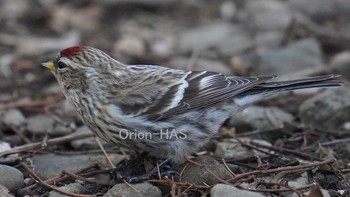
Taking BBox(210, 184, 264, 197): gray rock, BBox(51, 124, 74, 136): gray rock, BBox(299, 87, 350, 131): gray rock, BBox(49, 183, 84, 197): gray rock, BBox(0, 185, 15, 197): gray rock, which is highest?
BBox(299, 87, 350, 131): gray rock

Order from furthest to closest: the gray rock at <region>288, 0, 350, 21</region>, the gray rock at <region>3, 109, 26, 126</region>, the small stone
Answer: the small stone → the gray rock at <region>288, 0, 350, 21</region> → the gray rock at <region>3, 109, 26, 126</region>

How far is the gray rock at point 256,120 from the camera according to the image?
5270mm

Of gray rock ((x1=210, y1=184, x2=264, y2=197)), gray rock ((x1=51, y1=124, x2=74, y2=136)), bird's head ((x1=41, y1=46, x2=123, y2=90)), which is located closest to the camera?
gray rock ((x1=210, y1=184, x2=264, y2=197))

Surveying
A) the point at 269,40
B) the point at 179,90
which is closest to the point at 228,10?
the point at 269,40

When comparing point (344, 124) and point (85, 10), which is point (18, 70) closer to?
point (85, 10)

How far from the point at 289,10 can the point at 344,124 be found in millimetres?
3339

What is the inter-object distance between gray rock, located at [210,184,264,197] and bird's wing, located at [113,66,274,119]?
2.16ft

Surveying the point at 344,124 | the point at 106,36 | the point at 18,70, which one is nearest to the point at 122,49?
the point at 106,36

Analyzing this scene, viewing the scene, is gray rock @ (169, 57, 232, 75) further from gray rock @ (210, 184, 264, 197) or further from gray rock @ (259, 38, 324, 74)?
gray rock @ (210, 184, 264, 197)

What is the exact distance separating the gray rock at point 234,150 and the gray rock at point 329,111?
64 cm

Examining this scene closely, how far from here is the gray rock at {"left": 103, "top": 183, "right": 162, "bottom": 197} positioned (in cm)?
387

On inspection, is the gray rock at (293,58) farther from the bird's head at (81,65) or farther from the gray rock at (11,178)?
the gray rock at (11,178)

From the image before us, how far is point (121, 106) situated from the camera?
165 inches

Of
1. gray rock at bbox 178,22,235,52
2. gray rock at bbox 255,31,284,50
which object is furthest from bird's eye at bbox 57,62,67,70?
gray rock at bbox 255,31,284,50
